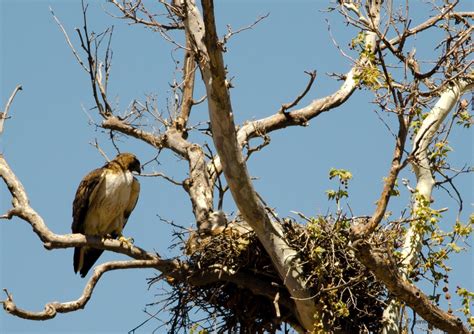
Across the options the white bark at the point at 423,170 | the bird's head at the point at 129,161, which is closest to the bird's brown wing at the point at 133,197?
the bird's head at the point at 129,161

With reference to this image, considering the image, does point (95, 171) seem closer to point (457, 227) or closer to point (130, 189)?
point (130, 189)

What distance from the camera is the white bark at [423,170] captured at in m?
9.57

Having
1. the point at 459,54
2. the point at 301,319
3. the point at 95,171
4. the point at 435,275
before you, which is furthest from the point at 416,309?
the point at 95,171

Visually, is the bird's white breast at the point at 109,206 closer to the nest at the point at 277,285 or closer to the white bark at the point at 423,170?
the nest at the point at 277,285

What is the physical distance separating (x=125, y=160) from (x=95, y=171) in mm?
491

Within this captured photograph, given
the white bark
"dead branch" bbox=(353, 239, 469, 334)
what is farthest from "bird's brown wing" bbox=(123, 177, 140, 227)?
"dead branch" bbox=(353, 239, 469, 334)

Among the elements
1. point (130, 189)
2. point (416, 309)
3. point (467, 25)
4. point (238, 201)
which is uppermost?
point (467, 25)

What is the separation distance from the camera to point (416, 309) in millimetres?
9023

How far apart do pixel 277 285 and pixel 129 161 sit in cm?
313

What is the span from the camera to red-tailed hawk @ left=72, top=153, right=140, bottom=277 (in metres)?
11.5

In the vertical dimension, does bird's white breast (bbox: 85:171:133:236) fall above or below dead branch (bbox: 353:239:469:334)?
above

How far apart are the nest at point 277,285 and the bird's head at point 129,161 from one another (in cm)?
191

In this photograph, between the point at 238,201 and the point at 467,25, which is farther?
the point at 467,25

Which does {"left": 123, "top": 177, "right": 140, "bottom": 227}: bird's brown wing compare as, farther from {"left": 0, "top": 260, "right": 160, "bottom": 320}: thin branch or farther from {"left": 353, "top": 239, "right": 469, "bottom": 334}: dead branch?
{"left": 353, "top": 239, "right": 469, "bottom": 334}: dead branch
